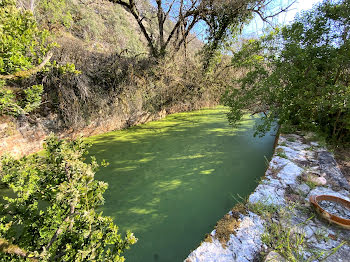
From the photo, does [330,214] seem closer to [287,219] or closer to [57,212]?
[287,219]

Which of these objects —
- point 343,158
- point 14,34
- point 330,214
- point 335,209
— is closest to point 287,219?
point 330,214

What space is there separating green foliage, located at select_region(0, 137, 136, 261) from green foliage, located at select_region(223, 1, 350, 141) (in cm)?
424

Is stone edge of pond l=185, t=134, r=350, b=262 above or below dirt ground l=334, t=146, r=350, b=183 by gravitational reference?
above

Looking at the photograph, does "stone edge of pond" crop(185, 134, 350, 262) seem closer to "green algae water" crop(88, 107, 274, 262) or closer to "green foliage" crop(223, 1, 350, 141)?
"green algae water" crop(88, 107, 274, 262)

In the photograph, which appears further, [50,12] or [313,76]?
[50,12]

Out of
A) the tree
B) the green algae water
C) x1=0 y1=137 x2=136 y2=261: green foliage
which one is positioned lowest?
the green algae water

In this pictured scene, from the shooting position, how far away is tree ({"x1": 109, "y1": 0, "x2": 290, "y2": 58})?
687cm

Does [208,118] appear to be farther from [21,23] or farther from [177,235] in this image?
[21,23]

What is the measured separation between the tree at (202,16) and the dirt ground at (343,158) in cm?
588

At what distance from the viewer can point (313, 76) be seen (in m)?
4.09

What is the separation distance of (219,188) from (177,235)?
1253 mm

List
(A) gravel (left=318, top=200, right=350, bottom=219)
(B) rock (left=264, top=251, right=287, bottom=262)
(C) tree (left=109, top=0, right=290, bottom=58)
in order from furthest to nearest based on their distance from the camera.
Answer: (C) tree (left=109, top=0, right=290, bottom=58) < (A) gravel (left=318, top=200, right=350, bottom=219) < (B) rock (left=264, top=251, right=287, bottom=262)

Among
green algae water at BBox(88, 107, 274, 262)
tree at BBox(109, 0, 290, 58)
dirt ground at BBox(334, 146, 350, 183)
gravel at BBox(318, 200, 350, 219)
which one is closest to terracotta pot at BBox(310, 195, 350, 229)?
gravel at BBox(318, 200, 350, 219)

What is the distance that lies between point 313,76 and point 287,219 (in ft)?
11.8
